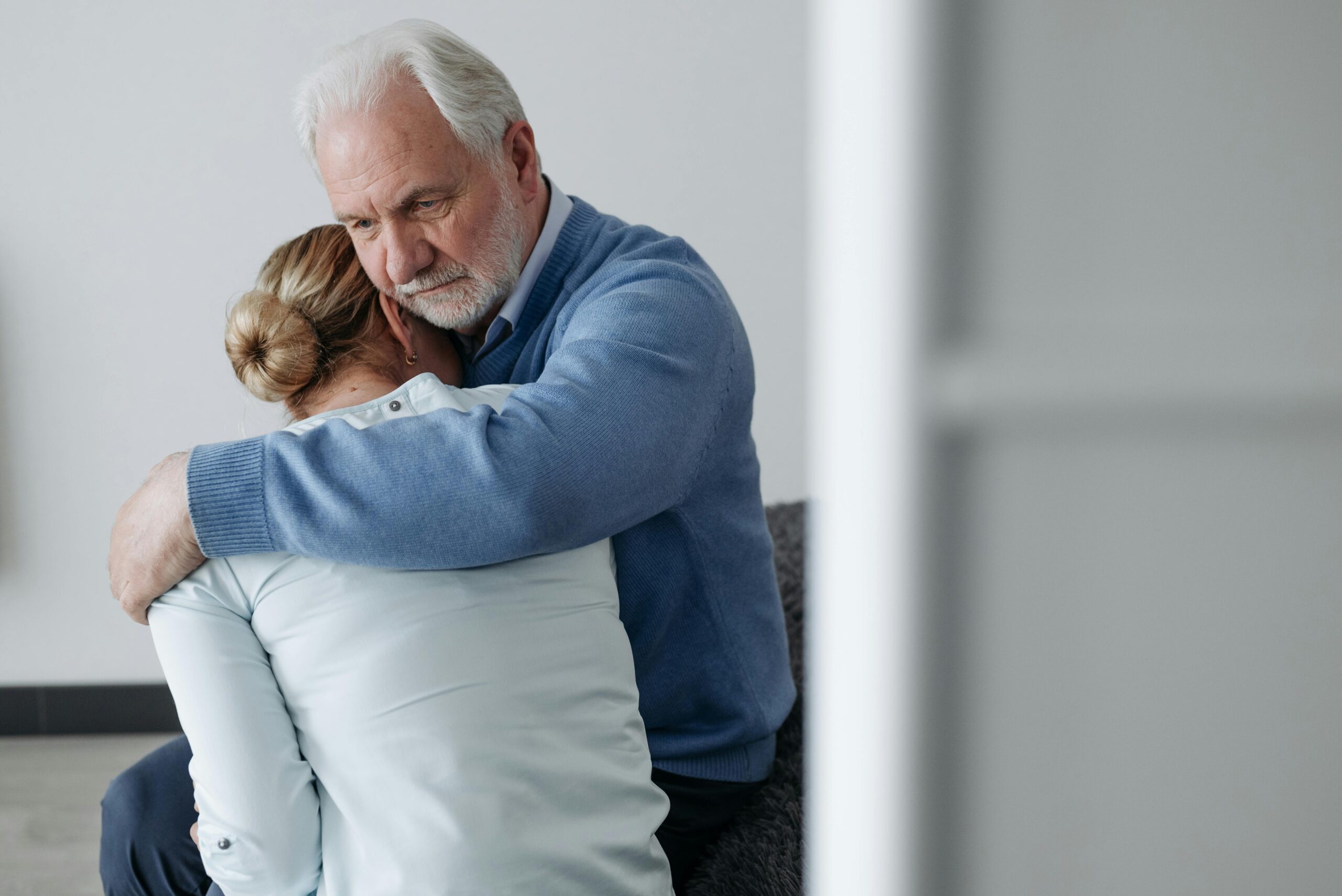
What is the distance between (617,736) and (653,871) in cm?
17

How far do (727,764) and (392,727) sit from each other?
57cm

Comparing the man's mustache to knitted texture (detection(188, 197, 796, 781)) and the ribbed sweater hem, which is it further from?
the ribbed sweater hem

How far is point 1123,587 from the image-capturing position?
19 cm

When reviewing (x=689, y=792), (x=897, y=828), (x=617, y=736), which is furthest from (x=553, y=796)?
(x=897, y=828)

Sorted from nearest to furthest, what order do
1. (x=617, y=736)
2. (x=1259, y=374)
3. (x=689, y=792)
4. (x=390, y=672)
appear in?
→ (x=1259, y=374) → (x=390, y=672) → (x=617, y=736) → (x=689, y=792)

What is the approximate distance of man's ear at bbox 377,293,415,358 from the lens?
1.09m

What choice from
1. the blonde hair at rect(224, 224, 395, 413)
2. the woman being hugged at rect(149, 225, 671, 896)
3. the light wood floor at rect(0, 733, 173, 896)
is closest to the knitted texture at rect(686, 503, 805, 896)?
the woman being hugged at rect(149, 225, 671, 896)

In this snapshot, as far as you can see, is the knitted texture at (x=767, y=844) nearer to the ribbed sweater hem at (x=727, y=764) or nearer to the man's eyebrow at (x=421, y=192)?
the ribbed sweater hem at (x=727, y=764)

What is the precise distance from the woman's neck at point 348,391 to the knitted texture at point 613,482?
11 centimetres

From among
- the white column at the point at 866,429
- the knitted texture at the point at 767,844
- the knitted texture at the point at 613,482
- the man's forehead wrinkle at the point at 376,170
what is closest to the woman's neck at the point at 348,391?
the knitted texture at the point at 613,482

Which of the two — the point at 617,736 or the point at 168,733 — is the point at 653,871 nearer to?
the point at 617,736

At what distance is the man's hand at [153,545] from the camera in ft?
2.88

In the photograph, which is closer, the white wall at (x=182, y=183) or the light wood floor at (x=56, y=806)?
the light wood floor at (x=56, y=806)

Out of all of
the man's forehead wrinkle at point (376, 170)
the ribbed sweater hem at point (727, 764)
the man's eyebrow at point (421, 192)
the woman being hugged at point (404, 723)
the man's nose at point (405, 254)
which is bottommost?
the ribbed sweater hem at point (727, 764)
